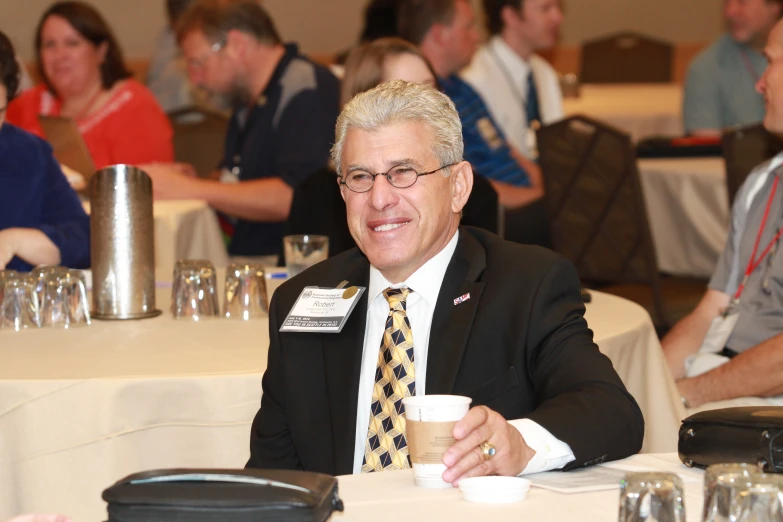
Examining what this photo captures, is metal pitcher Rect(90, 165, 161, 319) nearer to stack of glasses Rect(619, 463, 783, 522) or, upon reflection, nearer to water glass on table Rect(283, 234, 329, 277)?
water glass on table Rect(283, 234, 329, 277)

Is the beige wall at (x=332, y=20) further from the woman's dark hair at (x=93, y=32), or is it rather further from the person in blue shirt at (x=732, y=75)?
the person in blue shirt at (x=732, y=75)

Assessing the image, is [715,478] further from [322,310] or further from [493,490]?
[322,310]

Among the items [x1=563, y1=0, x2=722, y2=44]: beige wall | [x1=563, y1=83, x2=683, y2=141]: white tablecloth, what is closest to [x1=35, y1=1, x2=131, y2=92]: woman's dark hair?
[x1=563, y1=83, x2=683, y2=141]: white tablecloth

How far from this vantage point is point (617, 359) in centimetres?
265

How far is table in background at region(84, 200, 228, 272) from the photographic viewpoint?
4.59m

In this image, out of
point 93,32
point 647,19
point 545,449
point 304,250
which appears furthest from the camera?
point 647,19

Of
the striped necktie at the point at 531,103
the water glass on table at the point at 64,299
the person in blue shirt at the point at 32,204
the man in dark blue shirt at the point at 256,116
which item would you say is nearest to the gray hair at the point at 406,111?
the water glass on table at the point at 64,299

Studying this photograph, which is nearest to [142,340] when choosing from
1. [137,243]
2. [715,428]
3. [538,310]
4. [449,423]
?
[137,243]

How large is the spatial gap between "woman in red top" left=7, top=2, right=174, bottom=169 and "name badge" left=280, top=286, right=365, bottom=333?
12.4ft

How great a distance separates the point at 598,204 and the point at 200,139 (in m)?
2.17

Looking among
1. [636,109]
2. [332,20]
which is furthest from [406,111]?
[332,20]

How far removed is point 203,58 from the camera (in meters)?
5.17

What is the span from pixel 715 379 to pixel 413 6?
3256 mm

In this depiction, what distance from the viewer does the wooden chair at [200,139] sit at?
6.23 meters
